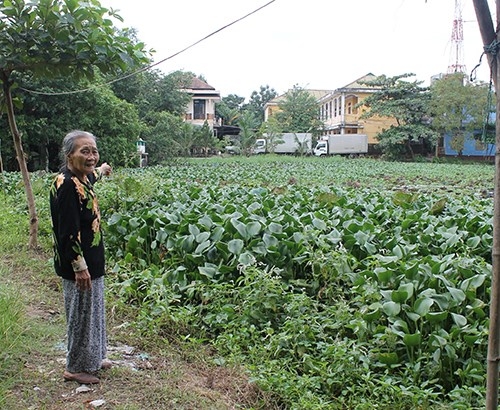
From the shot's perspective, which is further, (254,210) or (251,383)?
(254,210)

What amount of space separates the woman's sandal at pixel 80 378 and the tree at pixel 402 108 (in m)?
31.1

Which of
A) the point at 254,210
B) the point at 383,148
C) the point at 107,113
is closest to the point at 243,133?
the point at 383,148

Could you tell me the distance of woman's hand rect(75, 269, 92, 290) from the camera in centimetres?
292

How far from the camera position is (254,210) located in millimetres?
6363

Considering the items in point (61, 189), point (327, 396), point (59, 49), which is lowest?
point (327, 396)

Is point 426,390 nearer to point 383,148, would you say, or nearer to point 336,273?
point 336,273

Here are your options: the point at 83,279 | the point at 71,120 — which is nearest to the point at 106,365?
the point at 83,279

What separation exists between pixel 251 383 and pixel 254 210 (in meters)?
3.35

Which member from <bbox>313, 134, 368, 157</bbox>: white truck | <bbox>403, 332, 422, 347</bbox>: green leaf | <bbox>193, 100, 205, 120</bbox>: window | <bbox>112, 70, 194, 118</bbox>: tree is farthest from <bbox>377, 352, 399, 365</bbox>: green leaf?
<bbox>193, 100, 205, 120</bbox>: window

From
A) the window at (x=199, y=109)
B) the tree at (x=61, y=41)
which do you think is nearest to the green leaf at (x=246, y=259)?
the tree at (x=61, y=41)

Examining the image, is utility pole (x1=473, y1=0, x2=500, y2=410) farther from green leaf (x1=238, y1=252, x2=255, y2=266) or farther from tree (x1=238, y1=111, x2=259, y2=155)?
tree (x1=238, y1=111, x2=259, y2=155)

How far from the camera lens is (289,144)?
3847cm

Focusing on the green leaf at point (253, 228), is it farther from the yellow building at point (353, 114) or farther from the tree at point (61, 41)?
the yellow building at point (353, 114)

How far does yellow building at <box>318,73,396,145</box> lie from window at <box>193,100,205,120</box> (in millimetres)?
10428
